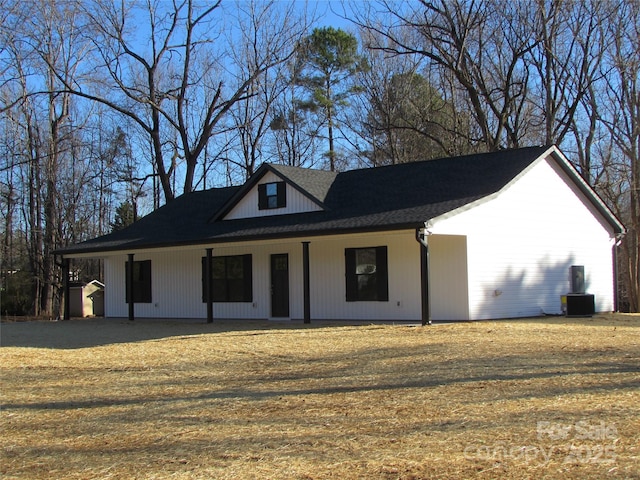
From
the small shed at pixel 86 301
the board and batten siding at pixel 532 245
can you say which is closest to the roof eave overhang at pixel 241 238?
the board and batten siding at pixel 532 245

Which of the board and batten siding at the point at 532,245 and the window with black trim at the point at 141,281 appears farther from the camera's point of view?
the window with black trim at the point at 141,281

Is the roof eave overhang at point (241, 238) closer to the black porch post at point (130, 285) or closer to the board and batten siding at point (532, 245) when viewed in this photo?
the black porch post at point (130, 285)

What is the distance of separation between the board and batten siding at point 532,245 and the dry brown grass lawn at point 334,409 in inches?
156

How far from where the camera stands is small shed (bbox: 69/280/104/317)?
103 ft

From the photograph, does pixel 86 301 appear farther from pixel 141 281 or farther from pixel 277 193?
pixel 277 193

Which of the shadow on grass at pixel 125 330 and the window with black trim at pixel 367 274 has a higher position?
the window with black trim at pixel 367 274

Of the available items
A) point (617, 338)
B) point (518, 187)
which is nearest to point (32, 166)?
point (518, 187)

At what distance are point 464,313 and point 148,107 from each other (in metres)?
24.1

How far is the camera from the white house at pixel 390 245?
17.3 metres

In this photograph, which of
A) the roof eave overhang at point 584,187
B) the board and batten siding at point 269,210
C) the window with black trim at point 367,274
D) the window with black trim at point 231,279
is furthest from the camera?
the window with black trim at point 231,279

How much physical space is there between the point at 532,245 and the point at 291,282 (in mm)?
6652

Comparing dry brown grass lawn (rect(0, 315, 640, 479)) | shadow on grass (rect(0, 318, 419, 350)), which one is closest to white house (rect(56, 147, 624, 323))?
shadow on grass (rect(0, 318, 419, 350))

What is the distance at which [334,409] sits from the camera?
25.1 feet

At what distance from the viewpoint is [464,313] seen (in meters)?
17.1
